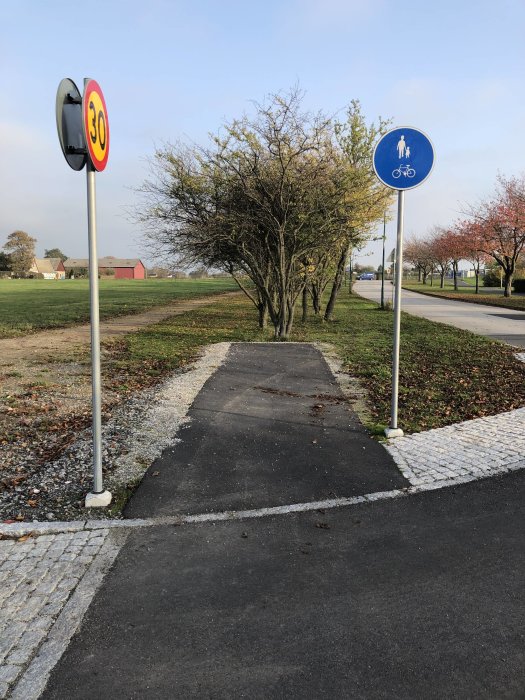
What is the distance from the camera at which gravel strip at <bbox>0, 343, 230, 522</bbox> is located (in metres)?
3.78

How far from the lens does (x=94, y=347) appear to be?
12.3 feet

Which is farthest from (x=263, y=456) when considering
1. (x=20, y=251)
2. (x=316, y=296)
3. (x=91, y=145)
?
(x=20, y=251)

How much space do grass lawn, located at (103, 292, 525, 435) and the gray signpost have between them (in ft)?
10.0

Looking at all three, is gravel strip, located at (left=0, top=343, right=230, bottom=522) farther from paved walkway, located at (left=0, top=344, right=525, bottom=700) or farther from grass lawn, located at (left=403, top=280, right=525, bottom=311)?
grass lawn, located at (left=403, top=280, right=525, bottom=311)

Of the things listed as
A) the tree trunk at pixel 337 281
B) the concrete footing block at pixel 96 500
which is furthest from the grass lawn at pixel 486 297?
the concrete footing block at pixel 96 500

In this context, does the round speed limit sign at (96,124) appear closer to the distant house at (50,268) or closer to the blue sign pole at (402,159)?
the blue sign pole at (402,159)

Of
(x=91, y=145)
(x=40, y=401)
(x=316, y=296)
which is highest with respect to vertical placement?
(x=91, y=145)

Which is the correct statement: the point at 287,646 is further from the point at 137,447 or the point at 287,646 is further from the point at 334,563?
the point at 137,447

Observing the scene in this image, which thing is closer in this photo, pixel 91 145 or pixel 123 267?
pixel 91 145

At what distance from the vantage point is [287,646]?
7.65ft

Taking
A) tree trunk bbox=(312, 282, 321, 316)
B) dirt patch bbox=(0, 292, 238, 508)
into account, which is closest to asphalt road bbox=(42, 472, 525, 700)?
dirt patch bbox=(0, 292, 238, 508)

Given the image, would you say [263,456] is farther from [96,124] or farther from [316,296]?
[316,296]

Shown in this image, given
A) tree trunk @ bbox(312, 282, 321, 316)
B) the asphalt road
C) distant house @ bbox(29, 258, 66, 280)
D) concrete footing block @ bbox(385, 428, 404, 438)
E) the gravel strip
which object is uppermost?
distant house @ bbox(29, 258, 66, 280)

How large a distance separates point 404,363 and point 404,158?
568cm
